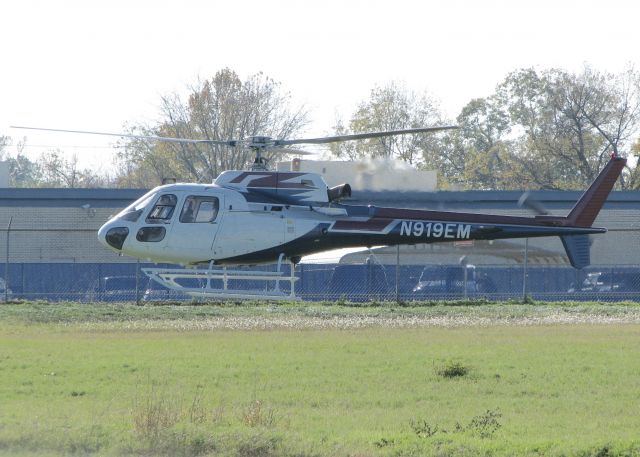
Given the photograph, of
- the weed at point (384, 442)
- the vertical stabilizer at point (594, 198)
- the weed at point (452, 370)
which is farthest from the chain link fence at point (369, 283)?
the weed at point (384, 442)

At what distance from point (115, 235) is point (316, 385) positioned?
8.07 m

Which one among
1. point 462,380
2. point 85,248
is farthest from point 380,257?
point 462,380

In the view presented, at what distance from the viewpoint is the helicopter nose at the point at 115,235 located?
2072cm

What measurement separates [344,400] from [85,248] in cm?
3001

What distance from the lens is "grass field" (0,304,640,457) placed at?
1030cm

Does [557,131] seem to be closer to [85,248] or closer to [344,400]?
[85,248]

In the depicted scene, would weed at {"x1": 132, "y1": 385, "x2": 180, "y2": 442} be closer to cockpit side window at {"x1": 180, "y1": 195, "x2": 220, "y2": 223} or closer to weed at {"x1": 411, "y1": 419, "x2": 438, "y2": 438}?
weed at {"x1": 411, "y1": 419, "x2": 438, "y2": 438}

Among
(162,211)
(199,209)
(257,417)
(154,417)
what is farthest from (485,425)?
(162,211)

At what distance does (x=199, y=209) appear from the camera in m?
20.8

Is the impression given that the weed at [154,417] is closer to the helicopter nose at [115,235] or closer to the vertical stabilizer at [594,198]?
the helicopter nose at [115,235]

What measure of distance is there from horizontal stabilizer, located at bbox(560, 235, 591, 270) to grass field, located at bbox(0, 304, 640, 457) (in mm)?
1446

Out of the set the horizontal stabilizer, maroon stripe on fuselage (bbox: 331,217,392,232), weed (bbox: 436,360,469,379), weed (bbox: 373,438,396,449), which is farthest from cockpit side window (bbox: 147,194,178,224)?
weed (bbox: 373,438,396,449)

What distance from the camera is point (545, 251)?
39.2m

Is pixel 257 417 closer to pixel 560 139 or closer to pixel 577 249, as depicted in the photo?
pixel 577 249
